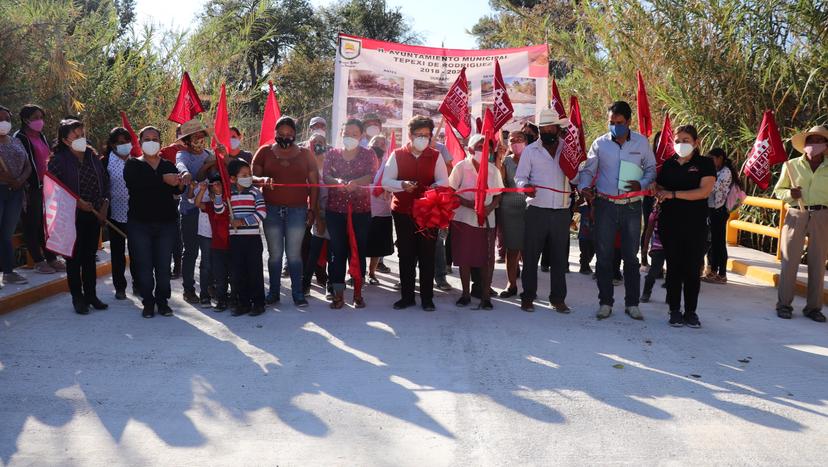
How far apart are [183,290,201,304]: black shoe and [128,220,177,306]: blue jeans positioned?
592 millimetres

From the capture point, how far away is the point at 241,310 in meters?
7.57

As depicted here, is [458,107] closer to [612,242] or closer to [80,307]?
[612,242]

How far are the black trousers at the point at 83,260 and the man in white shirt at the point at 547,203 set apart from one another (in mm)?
4044

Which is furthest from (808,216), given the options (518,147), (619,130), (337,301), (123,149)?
(123,149)

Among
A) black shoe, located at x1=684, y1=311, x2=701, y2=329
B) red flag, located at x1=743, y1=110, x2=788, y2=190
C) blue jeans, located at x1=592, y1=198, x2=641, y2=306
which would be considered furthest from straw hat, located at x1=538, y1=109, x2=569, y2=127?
black shoe, located at x1=684, y1=311, x2=701, y2=329

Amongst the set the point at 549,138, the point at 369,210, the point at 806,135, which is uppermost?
the point at 806,135

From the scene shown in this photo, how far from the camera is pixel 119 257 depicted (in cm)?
829

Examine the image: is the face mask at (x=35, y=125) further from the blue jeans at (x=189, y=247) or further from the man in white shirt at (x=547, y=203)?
the man in white shirt at (x=547, y=203)

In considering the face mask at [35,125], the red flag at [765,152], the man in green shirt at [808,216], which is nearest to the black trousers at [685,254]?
the man in green shirt at [808,216]

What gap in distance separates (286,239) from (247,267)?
58 centimetres

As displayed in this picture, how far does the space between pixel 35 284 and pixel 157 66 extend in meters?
6.98

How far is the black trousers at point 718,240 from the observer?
9.60 metres

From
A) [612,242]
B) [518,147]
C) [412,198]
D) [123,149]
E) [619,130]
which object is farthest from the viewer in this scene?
[518,147]

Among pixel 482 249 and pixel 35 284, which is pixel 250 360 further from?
pixel 35 284
